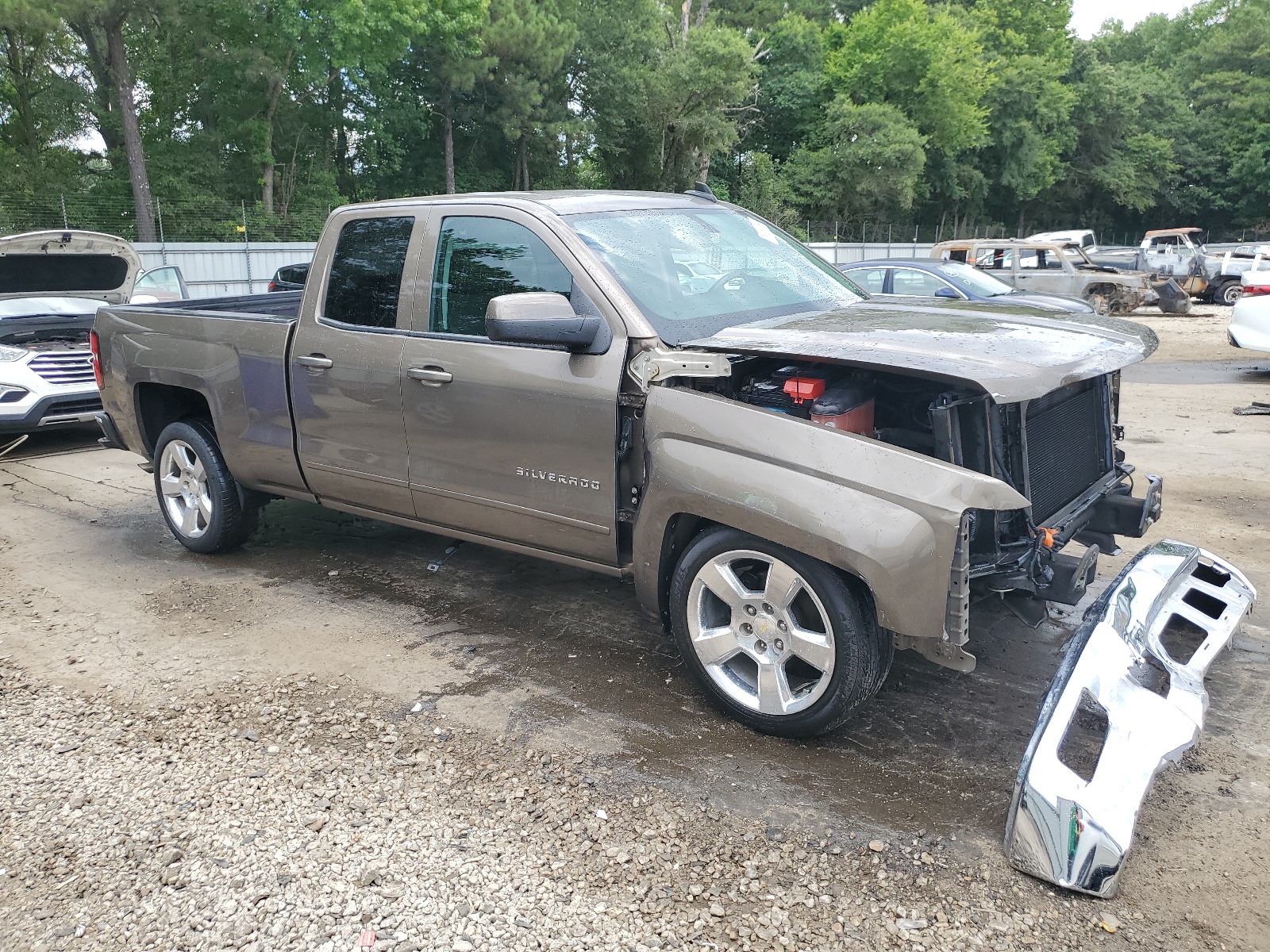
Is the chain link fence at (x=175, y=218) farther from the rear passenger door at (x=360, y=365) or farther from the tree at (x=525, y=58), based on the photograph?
the rear passenger door at (x=360, y=365)

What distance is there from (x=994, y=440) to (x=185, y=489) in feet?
15.1

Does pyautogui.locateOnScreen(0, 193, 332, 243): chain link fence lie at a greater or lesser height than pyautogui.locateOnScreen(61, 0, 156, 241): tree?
lesser

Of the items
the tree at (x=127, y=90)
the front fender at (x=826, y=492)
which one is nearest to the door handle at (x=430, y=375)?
the front fender at (x=826, y=492)

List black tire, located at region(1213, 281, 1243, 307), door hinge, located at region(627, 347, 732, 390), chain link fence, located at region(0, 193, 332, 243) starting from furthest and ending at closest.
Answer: black tire, located at region(1213, 281, 1243, 307) → chain link fence, located at region(0, 193, 332, 243) → door hinge, located at region(627, 347, 732, 390)

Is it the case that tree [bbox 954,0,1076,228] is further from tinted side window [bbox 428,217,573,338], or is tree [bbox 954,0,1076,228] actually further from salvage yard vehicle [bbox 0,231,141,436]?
tinted side window [bbox 428,217,573,338]

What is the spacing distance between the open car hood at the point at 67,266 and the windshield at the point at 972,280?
9128 millimetres

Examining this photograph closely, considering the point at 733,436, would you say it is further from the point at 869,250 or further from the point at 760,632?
the point at 869,250

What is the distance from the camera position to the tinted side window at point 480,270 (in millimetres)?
4055

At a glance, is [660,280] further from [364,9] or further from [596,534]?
[364,9]

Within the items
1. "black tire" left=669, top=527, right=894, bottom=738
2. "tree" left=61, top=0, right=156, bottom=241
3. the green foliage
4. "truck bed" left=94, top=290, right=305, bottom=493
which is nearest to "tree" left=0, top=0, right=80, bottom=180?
the green foliage

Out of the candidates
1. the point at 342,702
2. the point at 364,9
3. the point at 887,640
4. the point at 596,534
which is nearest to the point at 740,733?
the point at 887,640

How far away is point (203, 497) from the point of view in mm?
5691

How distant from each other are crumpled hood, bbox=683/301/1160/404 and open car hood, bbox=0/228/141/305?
7981 mm

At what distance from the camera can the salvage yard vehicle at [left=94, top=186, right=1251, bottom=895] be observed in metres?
3.06
